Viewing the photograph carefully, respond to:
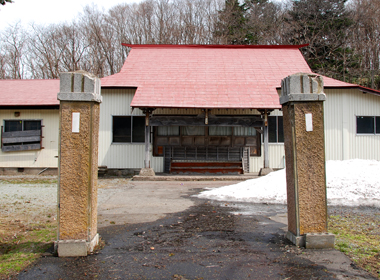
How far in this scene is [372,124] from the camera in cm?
1482

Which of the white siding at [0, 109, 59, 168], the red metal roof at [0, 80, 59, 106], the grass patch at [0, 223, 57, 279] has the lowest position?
the grass patch at [0, 223, 57, 279]

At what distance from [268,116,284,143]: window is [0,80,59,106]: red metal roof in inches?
410

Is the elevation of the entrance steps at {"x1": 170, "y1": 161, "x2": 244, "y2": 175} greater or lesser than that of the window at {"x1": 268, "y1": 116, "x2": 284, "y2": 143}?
lesser

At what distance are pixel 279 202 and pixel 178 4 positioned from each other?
1437 inches

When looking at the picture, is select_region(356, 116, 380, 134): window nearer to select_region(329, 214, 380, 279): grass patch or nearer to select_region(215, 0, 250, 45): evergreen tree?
select_region(329, 214, 380, 279): grass patch

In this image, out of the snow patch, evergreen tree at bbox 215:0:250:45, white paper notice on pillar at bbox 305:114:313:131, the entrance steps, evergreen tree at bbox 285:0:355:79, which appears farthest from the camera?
evergreen tree at bbox 215:0:250:45

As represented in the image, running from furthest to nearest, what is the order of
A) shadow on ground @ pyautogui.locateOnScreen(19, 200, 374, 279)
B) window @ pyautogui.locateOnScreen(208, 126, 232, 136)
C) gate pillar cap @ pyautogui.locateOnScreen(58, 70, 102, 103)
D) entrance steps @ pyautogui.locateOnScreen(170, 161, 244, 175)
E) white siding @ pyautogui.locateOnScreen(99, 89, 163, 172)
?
window @ pyautogui.locateOnScreen(208, 126, 232, 136) → white siding @ pyautogui.locateOnScreen(99, 89, 163, 172) → entrance steps @ pyautogui.locateOnScreen(170, 161, 244, 175) → gate pillar cap @ pyautogui.locateOnScreen(58, 70, 102, 103) → shadow on ground @ pyautogui.locateOnScreen(19, 200, 374, 279)

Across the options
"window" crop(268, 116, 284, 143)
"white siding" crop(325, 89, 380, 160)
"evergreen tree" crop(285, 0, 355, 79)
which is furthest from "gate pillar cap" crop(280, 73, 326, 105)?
"evergreen tree" crop(285, 0, 355, 79)

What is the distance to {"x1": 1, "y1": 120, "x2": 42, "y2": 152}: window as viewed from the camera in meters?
15.0

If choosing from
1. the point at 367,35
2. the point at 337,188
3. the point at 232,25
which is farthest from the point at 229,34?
the point at 337,188

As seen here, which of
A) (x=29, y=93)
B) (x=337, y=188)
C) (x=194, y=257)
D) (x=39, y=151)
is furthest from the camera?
(x=29, y=93)

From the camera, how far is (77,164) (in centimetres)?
438

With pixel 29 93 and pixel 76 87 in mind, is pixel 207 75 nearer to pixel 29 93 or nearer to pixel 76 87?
pixel 29 93

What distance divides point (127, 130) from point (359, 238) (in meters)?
11.4
